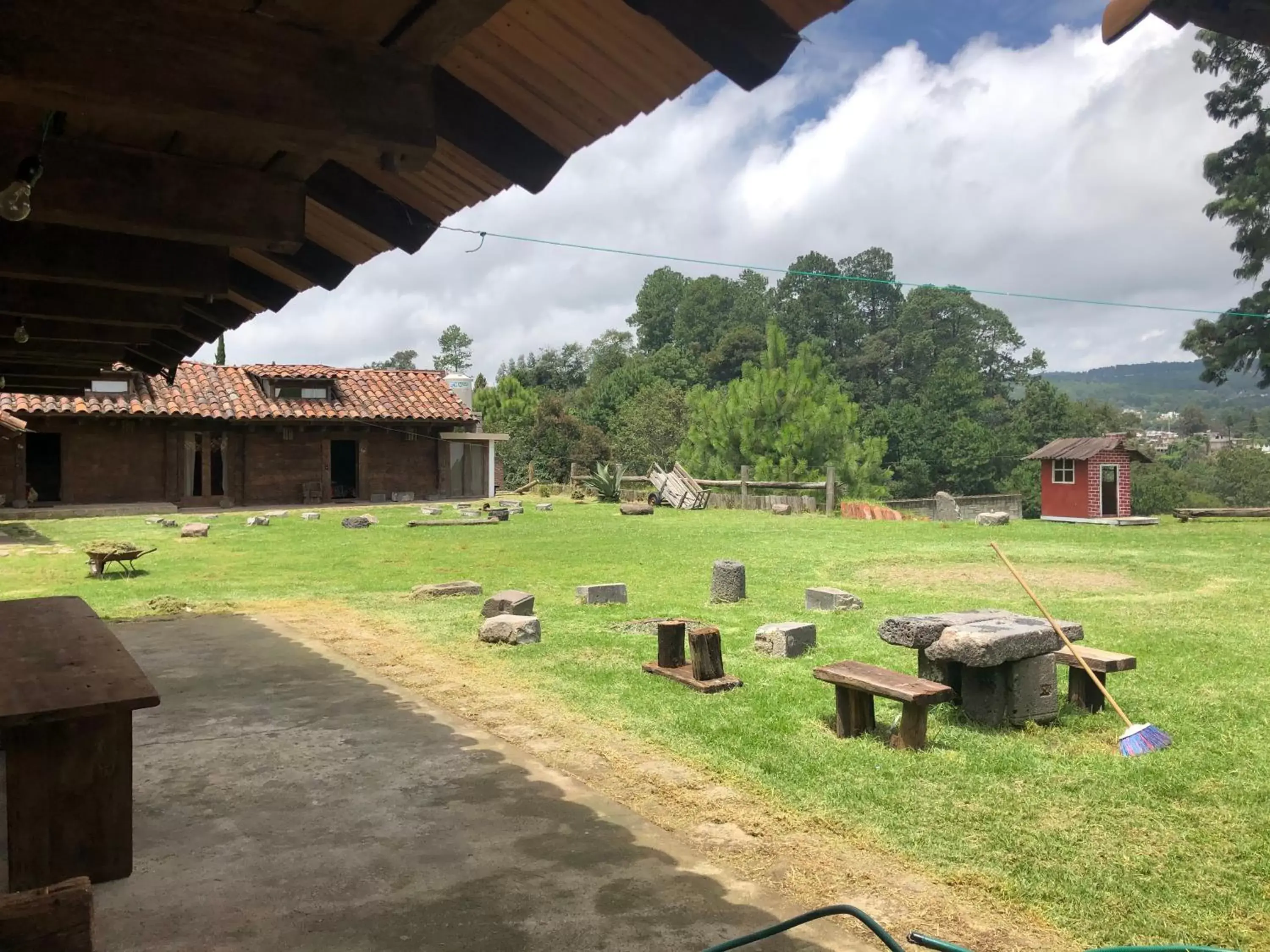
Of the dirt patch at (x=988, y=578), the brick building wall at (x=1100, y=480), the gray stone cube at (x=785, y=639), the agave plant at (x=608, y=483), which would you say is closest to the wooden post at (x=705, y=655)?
the gray stone cube at (x=785, y=639)

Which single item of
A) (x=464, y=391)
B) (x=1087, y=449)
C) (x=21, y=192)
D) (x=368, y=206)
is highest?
(x=464, y=391)

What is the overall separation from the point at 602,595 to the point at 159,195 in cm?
752

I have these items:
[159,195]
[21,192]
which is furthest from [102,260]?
[21,192]

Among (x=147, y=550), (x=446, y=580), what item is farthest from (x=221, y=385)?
(x=446, y=580)

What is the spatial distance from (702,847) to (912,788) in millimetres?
1294

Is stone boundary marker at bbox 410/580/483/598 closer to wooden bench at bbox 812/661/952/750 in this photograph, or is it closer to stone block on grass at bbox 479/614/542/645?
stone block on grass at bbox 479/614/542/645

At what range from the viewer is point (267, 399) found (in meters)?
26.5

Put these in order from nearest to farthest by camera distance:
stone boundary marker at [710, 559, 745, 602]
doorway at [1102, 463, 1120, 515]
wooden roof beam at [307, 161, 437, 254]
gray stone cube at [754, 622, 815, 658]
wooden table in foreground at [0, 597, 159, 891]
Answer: wooden table in foreground at [0, 597, 159, 891] → wooden roof beam at [307, 161, 437, 254] → gray stone cube at [754, 622, 815, 658] → stone boundary marker at [710, 559, 745, 602] → doorway at [1102, 463, 1120, 515]

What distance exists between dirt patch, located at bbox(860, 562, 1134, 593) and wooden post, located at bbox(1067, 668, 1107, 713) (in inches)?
191

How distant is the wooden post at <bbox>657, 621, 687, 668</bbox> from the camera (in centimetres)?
684

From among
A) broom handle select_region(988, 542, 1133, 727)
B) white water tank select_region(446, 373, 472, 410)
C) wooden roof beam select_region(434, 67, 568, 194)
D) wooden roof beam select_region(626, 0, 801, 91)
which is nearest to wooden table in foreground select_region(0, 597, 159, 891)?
wooden roof beam select_region(434, 67, 568, 194)

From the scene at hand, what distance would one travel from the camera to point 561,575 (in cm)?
1241

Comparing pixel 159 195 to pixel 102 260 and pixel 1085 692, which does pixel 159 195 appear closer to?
pixel 102 260

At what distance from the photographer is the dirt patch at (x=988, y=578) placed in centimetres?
1116
